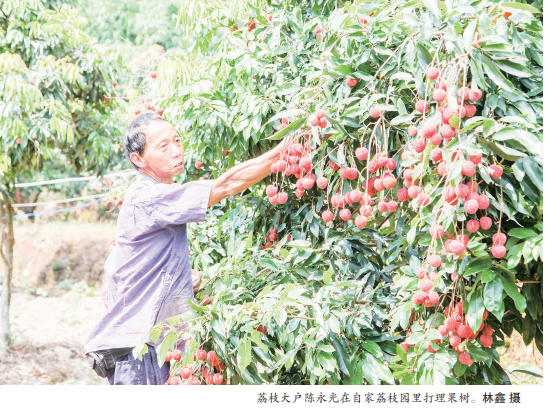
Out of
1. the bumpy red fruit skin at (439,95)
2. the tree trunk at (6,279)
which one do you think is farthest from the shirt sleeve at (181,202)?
the tree trunk at (6,279)

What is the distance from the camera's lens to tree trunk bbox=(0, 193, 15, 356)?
16.2 ft

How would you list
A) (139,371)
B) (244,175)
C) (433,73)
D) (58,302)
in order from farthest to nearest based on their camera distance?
(58,302) → (139,371) → (244,175) → (433,73)

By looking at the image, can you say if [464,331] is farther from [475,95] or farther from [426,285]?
[475,95]

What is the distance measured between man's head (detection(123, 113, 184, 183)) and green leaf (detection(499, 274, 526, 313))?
100cm

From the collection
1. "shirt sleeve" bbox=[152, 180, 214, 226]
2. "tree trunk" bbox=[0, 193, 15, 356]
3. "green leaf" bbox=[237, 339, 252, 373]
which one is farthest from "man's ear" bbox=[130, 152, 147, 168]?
"tree trunk" bbox=[0, 193, 15, 356]

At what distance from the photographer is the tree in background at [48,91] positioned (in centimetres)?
406

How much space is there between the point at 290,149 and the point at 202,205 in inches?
12.2

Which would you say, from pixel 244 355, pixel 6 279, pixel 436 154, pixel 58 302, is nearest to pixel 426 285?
pixel 436 154

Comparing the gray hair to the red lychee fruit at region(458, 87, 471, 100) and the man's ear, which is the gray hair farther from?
the red lychee fruit at region(458, 87, 471, 100)

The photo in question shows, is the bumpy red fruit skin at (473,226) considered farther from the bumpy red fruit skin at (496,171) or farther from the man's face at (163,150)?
the man's face at (163,150)

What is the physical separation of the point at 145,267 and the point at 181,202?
0.85ft

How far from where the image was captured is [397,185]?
4.51ft

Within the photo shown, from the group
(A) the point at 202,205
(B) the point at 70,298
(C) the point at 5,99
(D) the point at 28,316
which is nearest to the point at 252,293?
(A) the point at 202,205

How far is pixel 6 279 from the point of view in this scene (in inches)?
194
